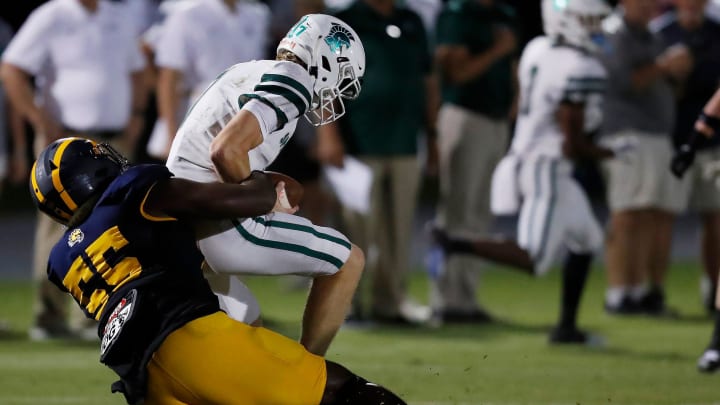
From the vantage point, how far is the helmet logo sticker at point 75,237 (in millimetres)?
4738

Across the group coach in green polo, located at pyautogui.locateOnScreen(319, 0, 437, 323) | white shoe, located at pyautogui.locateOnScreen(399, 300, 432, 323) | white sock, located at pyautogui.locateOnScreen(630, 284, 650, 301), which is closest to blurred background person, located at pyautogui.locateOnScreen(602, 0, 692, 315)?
white sock, located at pyautogui.locateOnScreen(630, 284, 650, 301)

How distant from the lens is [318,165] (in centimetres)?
1077

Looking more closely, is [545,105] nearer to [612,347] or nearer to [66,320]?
[612,347]

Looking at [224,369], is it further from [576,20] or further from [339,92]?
[576,20]

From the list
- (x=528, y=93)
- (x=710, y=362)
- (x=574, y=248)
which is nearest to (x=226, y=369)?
(x=710, y=362)

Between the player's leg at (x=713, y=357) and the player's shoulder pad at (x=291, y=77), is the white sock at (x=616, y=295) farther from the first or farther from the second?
the player's shoulder pad at (x=291, y=77)

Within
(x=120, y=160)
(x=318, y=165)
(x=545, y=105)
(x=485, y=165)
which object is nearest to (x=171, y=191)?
(x=120, y=160)

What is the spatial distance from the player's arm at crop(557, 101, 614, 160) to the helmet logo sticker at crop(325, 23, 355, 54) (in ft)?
9.48

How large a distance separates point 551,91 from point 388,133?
133 cm

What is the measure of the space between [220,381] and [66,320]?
4391 millimetres

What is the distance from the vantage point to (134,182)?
15.5 ft

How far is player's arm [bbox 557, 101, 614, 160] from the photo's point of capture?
8.15 metres

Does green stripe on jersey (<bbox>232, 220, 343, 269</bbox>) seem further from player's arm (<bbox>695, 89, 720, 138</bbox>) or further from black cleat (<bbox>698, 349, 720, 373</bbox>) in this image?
player's arm (<bbox>695, 89, 720, 138</bbox>)

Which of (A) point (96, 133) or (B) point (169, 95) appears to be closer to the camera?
(A) point (96, 133)
